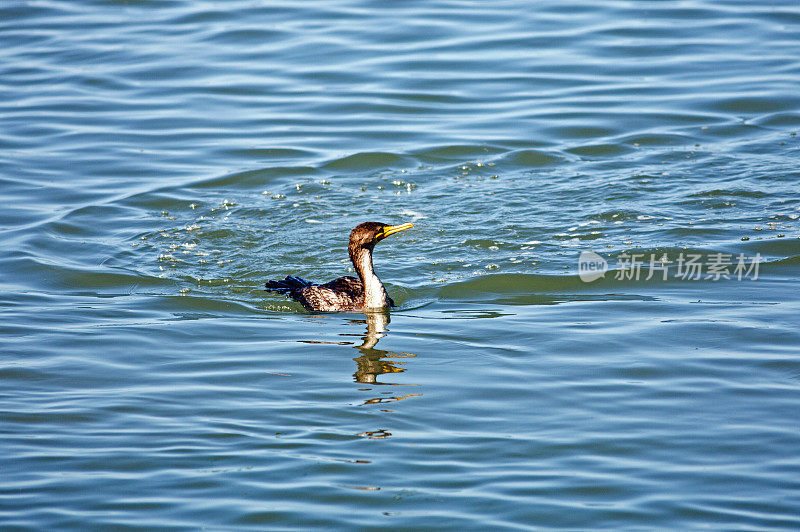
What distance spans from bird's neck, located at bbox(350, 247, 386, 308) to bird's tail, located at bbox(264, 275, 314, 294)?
64 centimetres

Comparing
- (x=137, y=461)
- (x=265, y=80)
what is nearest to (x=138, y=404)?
(x=137, y=461)

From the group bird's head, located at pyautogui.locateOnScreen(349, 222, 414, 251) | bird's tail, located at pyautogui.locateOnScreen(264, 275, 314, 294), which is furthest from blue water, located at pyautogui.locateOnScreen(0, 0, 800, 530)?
bird's head, located at pyautogui.locateOnScreen(349, 222, 414, 251)

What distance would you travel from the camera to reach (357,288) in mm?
10867

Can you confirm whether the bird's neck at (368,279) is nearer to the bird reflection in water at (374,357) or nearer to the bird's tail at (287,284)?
the bird reflection in water at (374,357)

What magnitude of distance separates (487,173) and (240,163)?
12.5ft

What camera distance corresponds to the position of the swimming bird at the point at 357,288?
10547 millimetres

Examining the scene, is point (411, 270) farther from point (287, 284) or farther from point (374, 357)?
point (374, 357)

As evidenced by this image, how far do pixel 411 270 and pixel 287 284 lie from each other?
5.36ft

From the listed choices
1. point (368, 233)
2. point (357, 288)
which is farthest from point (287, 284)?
point (368, 233)

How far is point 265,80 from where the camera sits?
65.3ft

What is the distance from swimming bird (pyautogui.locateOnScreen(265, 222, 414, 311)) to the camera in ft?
34.6

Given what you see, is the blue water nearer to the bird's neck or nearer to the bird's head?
the bird's neck

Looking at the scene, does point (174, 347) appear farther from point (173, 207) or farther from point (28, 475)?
point (173, 207)

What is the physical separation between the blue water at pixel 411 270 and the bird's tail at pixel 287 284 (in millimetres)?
146
